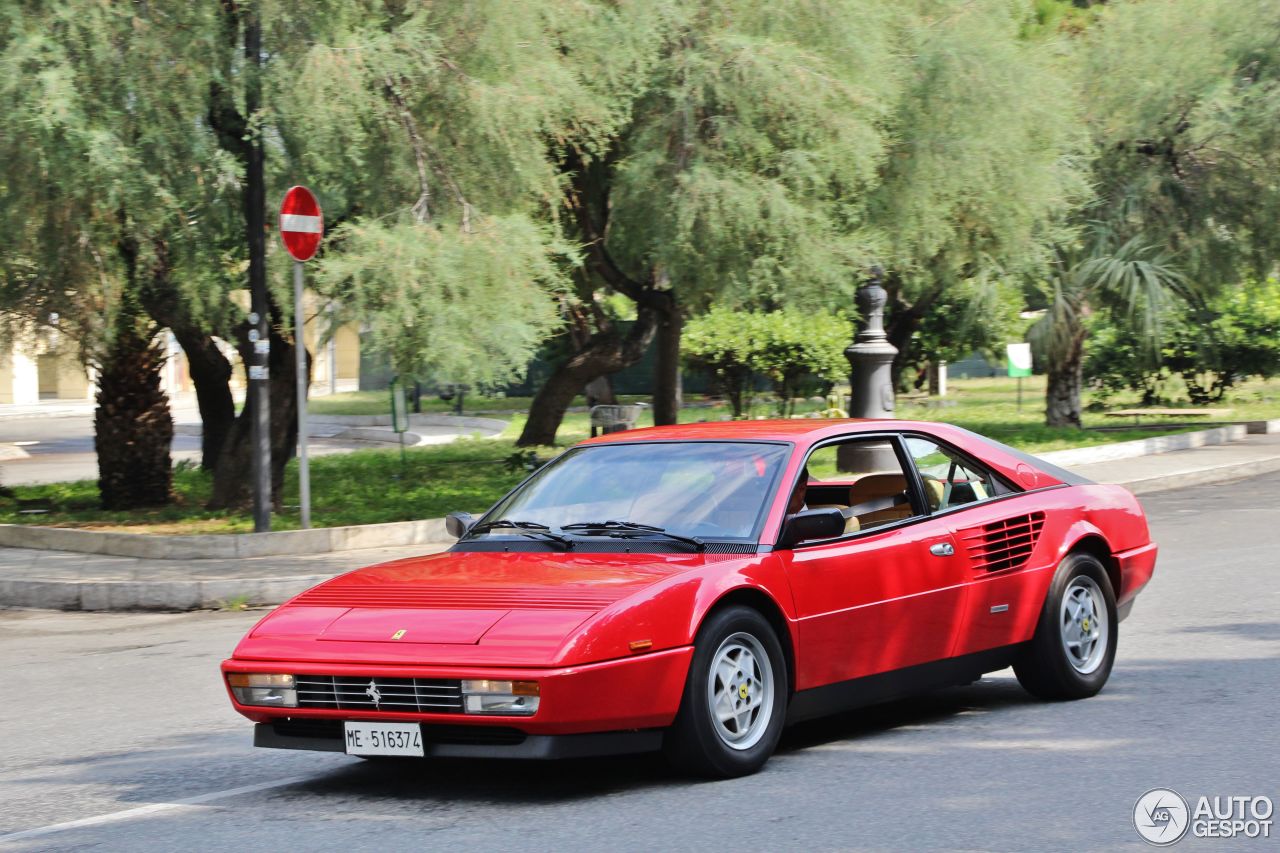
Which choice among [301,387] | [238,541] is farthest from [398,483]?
[238,541]

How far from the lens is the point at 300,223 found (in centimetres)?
1435

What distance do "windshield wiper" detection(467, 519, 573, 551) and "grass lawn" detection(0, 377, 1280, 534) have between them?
9.47 metres

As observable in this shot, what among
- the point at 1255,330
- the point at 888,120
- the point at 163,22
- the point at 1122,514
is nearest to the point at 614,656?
the point at 1122,514

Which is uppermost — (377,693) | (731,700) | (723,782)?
(377,693)

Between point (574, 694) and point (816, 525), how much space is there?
1.37 meters

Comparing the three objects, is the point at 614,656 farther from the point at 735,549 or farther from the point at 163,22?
the point at 163,22

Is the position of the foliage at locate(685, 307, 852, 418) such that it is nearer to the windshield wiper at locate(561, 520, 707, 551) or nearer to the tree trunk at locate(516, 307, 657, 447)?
the tree trunk at locate(516, 307, 657, 447)

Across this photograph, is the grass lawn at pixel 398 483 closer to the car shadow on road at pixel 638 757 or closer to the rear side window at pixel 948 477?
the car shadow on road at pixel 638 757

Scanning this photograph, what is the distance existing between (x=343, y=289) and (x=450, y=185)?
5.11 feet

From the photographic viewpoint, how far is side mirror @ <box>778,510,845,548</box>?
21.1 ft

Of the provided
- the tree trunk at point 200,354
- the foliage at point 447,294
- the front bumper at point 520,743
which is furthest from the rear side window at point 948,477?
the tree trunk at point 200,354

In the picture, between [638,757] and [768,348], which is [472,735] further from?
[768,348]

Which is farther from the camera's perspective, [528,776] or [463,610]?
[528,776]

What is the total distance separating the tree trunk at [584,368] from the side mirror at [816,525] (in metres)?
16.0
